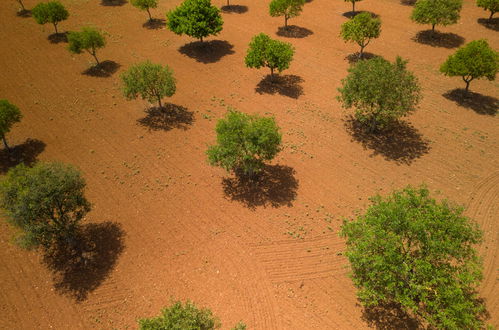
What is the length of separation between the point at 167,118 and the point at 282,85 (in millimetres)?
16043

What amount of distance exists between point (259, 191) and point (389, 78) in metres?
17.4

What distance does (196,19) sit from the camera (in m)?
50.0

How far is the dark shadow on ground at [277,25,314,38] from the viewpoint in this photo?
188 ft

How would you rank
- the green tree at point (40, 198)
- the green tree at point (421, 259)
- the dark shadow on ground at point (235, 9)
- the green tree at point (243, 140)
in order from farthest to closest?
1. the dark shadow on ground at point (235, 9)
2. the green tree at point (243, 140)
3. the green tree at point (40, 198)
4. the green tree at point (421, 259)

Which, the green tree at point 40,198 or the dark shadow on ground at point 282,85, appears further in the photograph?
the dark shadow on ground at point 282,85

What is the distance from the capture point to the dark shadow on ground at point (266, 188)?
32.3 metres

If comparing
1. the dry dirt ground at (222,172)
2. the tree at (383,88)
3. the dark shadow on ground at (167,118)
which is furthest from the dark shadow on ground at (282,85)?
the dark shadow on ground at (167,118)

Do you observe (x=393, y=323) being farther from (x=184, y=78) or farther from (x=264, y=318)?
(x=184, y=78)

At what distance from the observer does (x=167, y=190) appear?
33.4 m

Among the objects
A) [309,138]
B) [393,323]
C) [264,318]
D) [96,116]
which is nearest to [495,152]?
[309,138]

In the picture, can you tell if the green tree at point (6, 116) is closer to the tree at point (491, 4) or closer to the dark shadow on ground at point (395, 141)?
the dark shadow on ground at point (395, 141)

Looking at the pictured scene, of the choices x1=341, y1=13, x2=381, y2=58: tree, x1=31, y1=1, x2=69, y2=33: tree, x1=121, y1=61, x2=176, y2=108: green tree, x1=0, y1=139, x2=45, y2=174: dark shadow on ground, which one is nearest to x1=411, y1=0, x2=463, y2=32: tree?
x1=341, y1=13, x2=381, y2=58: tree

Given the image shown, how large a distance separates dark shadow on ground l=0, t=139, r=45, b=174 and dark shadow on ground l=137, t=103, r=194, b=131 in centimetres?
1125

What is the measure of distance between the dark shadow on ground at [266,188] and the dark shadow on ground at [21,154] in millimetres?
21023
